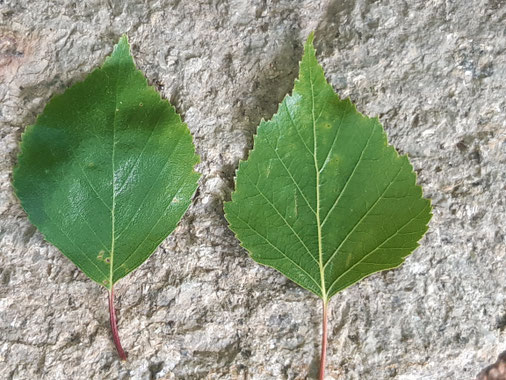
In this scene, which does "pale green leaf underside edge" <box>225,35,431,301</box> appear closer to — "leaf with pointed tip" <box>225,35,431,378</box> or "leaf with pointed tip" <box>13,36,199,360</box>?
"leaf with pointed tip" <box>225,35,431,378</box>

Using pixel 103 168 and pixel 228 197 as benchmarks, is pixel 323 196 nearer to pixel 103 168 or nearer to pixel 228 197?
pixel 228 197

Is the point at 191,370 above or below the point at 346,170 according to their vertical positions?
below

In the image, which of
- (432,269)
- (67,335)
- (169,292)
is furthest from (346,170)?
(67,335)

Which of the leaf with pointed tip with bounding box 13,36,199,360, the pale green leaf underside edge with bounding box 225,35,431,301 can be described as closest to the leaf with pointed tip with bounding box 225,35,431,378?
the pale green leaf underside edge with bounding box 225,35,431,301

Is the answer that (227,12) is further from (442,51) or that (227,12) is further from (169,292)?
(169,292)

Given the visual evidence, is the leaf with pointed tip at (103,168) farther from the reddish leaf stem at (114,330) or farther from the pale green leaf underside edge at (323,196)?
the pale green leaf underside edge at (323,196)

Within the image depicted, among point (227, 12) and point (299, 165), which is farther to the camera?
point (227, 12)

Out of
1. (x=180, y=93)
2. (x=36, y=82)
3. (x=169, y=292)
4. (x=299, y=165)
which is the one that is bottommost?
(x=169, y=292)

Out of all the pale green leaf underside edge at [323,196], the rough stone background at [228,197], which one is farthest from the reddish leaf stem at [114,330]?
the pale green leaf underside edge at [323,196]
